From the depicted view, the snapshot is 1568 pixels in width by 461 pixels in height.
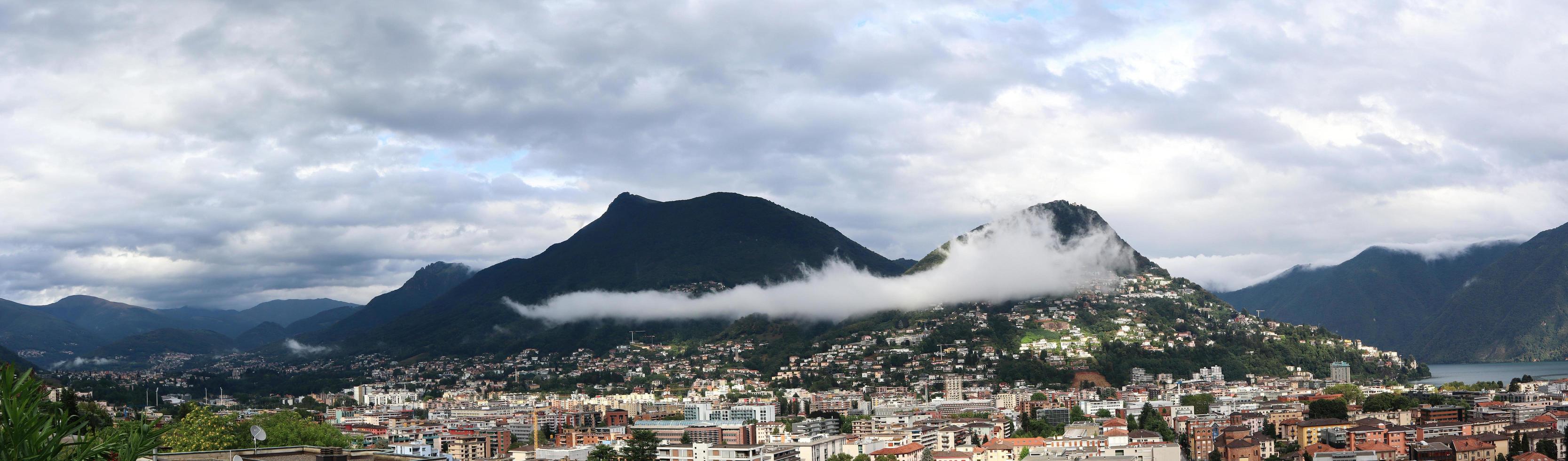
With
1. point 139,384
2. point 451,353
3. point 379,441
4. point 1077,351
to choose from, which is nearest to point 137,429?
point 379,441

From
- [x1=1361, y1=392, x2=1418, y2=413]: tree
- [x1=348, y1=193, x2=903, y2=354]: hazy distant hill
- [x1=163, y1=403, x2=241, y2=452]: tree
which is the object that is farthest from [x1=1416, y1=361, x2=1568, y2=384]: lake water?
[x1=163, y1=403, x2=241, y2=452]: tree

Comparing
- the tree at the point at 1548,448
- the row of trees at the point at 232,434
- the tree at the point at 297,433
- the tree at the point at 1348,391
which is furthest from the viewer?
the tree at the point at 1348,391

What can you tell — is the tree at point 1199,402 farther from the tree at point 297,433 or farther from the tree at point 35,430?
the tree at point 35,430

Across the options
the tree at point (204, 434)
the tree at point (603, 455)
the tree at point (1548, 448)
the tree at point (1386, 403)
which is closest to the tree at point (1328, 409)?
the tree at point (1386, 403)

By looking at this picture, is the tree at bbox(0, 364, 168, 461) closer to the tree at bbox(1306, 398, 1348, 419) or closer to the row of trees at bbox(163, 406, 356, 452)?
the row of trees at bbox(163, 406, 356, 452)

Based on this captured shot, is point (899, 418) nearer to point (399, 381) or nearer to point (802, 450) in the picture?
point (802, 450)

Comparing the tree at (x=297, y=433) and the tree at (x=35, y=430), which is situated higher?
the tree at (x=35, y=430)
